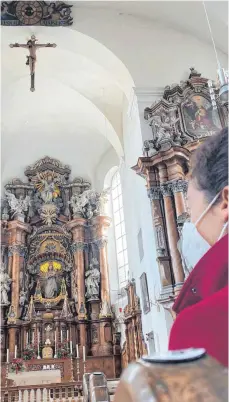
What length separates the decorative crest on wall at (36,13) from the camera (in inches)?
388

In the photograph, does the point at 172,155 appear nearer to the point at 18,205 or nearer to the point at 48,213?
the point at 48,213

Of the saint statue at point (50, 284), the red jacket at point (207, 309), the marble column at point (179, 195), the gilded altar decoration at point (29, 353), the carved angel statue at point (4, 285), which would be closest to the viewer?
the red jacket at point (207, 309)

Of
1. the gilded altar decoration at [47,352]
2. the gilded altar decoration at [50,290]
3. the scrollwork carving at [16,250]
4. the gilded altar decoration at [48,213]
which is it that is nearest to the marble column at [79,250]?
the gilded altar decoration at [50,290]

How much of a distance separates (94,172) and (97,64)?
5138mm

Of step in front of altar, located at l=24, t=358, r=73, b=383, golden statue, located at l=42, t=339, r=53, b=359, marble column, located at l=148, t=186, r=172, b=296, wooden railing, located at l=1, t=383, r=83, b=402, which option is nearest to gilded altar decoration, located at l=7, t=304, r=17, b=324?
golden statue, located at l=42, t=339, r=53, b=359

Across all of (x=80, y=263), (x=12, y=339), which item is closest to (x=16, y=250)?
(x=80, y=263)

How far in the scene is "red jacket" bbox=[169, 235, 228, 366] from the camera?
0.70 m

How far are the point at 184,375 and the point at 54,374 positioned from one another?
27.8 ft

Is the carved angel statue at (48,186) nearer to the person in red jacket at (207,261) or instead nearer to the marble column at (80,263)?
the marble column at (80,263)

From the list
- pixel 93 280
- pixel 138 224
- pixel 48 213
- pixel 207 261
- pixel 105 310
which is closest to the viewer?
pixel 207 261

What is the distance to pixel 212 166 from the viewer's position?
3.15 ft

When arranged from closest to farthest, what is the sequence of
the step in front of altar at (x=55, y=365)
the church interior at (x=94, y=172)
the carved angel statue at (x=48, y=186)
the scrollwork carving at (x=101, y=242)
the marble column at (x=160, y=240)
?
1. the marble column at (x=160, y=240)
2. the church interior at (x=94, y=172)
3. the step in front of altar at (x=55, y=365)
4. the scrollwork carving at (x=101, y=242)
5. the carved angel statue at (x=48, y=186)

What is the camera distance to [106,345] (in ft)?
39.2

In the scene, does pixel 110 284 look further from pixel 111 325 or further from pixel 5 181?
pixel 5 181
